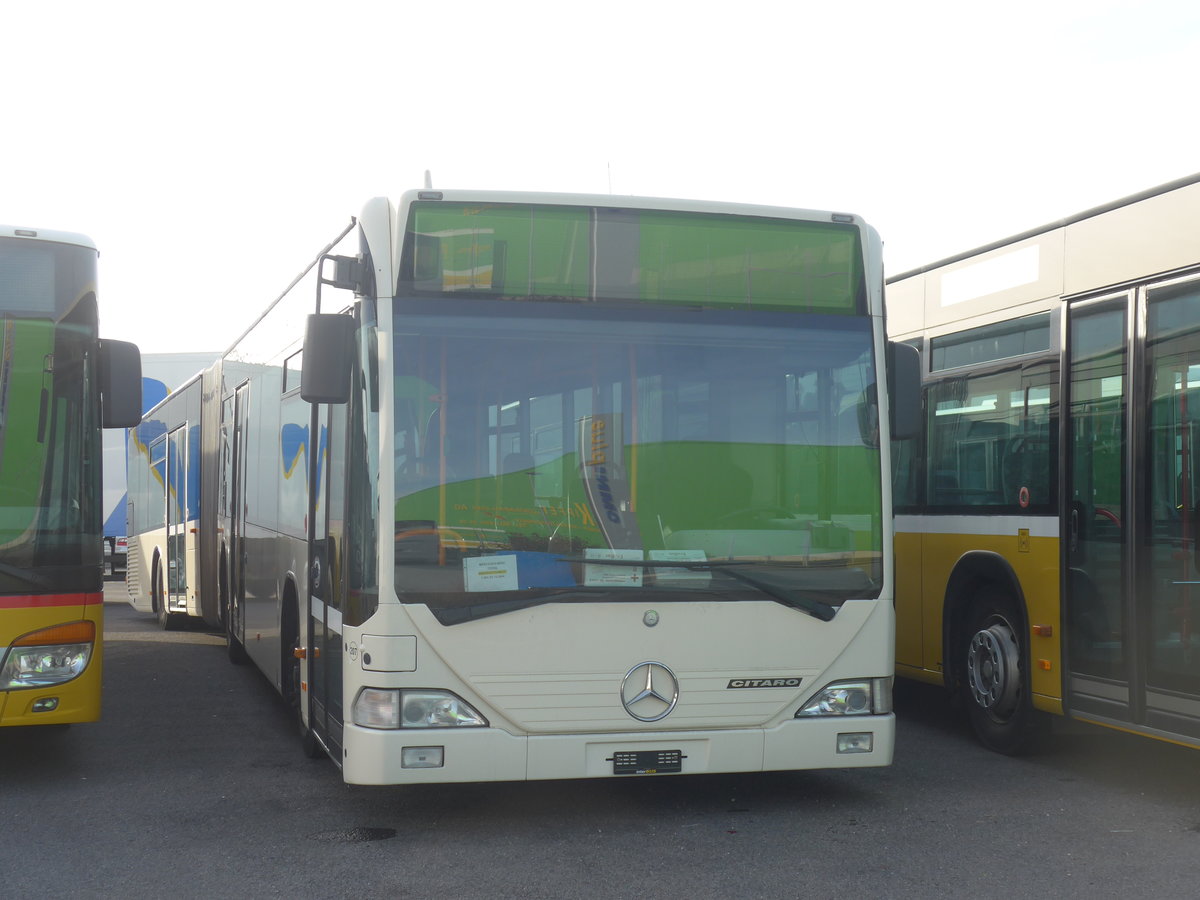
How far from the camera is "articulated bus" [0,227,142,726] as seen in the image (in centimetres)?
700

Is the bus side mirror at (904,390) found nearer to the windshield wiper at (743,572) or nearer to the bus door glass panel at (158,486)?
the windshield wiper at (743,572)

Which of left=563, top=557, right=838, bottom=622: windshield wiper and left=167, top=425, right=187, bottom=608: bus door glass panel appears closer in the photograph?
left=563, top=557, right=838, bottom=622: windshield wiper

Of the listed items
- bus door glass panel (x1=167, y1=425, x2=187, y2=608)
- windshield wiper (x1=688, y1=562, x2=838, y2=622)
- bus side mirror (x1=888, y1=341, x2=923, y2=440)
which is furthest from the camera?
bus door glass panel (x1=167, y1=425, x2=187, y2=608)

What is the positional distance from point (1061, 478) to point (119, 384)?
5.22m

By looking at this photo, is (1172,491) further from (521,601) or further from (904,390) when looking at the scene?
(521,601)

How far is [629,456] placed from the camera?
6086mm

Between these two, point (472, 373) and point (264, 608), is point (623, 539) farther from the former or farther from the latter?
point (264, 608)

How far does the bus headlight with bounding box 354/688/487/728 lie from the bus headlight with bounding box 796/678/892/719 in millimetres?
1546

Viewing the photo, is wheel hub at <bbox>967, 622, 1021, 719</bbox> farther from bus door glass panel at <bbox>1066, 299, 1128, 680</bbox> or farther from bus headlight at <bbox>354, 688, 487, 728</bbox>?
bus headlight at <bbox>354, 688, 487, 728</bbox>

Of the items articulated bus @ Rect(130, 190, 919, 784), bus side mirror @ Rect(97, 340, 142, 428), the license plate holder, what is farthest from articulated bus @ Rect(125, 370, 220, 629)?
the license plate holder

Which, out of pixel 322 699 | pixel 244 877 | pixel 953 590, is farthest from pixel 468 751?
pixel 953 590

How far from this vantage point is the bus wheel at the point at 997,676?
26.1 ft

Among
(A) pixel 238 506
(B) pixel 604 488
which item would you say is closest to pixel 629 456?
(B) pixel 604 488

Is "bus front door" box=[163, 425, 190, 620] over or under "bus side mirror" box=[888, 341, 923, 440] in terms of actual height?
under
